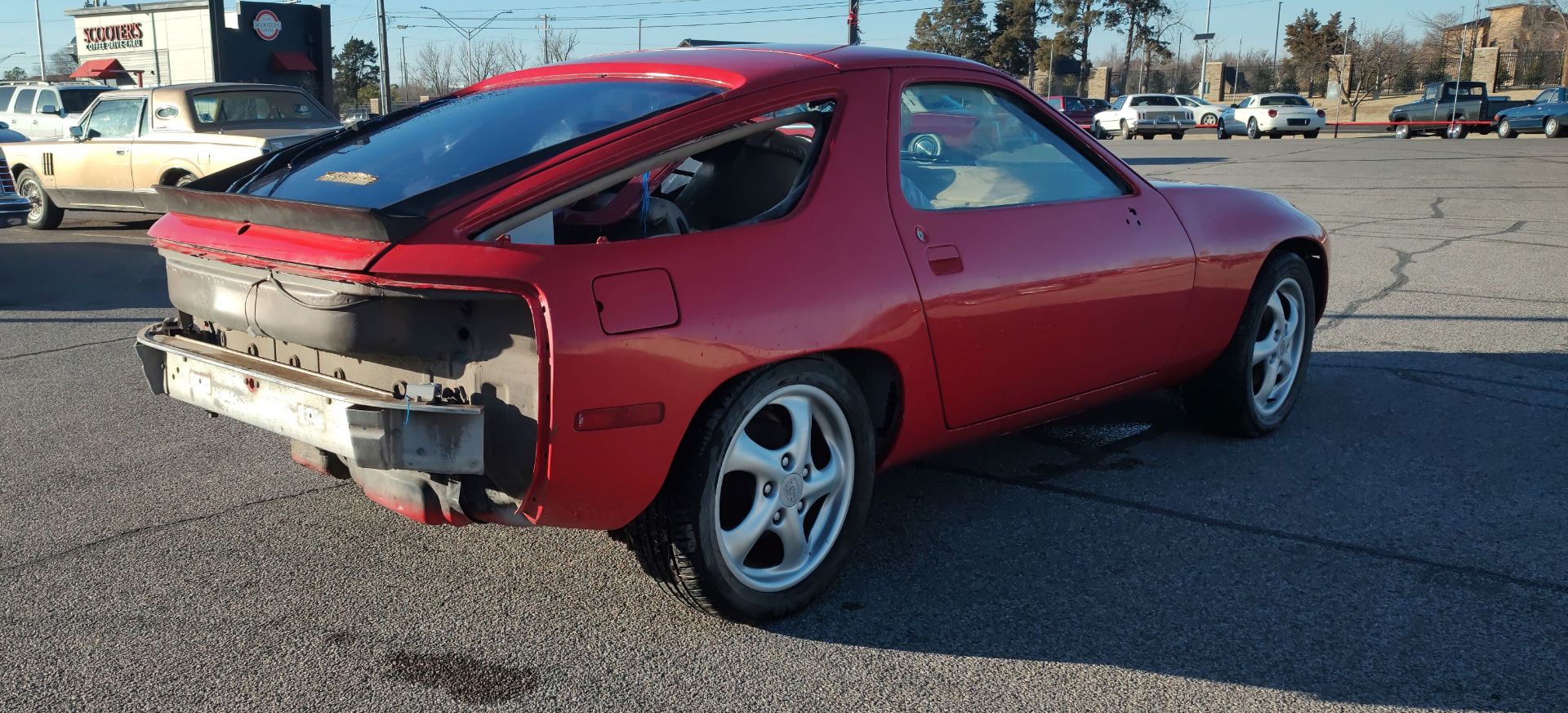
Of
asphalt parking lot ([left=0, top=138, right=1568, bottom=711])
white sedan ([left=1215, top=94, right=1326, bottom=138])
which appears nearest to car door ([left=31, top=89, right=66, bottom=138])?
asphalt parking lot ([left=0, top=138, right=1568, bottom=711])

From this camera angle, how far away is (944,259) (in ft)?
11.9

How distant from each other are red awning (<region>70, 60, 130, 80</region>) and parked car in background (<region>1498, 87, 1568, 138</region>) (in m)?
43.4

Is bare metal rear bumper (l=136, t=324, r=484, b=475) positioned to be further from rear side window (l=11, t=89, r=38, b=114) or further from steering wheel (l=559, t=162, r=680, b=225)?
rear side window (l=11, t=89, r=38, b=114)

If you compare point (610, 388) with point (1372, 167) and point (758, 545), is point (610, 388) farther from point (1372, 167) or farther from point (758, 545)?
point (1372, 167)

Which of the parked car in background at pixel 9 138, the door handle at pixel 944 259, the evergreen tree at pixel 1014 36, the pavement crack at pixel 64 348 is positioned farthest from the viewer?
the evergreen tree at pixel 1014 36

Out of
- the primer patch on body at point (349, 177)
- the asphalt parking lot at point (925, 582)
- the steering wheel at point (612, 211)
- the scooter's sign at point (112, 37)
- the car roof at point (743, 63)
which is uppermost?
the scooter's sign at point (112, 37)

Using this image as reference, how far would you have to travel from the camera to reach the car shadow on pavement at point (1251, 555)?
10.4 ft

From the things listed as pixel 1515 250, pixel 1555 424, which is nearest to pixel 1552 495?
pixel 1555 424

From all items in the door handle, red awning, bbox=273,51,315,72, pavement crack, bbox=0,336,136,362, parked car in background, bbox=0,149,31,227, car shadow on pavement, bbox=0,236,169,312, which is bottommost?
car shadow on pavement, bbox=0,236,169,312

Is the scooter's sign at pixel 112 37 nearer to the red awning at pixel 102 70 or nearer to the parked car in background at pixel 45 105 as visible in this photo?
the red awning at pixel 102 70

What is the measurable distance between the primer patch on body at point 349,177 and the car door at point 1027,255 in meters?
1.46

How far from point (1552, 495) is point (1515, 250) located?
7.40 meters

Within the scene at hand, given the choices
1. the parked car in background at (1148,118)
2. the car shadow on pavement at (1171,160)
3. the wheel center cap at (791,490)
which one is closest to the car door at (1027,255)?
the wheel center cap at (791,490)

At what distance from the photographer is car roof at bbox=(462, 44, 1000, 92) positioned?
354cm
